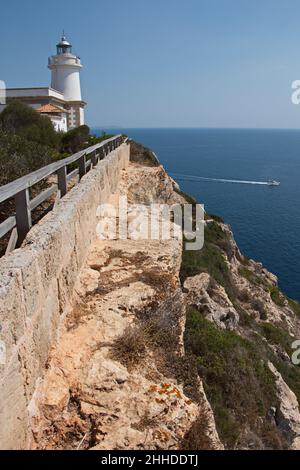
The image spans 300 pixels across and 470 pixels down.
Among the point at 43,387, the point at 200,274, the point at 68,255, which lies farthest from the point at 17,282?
the point at 200,274

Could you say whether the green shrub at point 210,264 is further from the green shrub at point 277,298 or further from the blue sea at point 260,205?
the blue sea at point 260,205

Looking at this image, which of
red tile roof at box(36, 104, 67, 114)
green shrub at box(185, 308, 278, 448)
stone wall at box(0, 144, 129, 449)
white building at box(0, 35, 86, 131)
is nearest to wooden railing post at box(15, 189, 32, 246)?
stone wall at box(0, 144, 129, 449)

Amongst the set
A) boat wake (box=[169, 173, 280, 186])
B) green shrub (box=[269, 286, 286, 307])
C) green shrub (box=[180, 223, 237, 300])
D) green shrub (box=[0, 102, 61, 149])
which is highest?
green shrub (box=[0, 102, 61, 149])

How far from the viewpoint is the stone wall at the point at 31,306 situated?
2.67m

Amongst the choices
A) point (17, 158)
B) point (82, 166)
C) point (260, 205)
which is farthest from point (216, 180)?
point (17, 158)

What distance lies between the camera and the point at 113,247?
6297 millimetres

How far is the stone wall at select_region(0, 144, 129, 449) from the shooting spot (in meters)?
2.67

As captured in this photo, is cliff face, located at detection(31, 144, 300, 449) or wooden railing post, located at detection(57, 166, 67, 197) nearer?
cliff face, located at detection(31, 144, 300, 449)

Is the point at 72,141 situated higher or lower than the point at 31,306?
higher

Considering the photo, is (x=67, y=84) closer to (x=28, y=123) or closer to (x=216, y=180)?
(x=28, y=123)

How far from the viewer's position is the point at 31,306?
3170 millimetres

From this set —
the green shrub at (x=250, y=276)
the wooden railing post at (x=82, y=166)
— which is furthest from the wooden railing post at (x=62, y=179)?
the green shrub at (x=250, y=276)

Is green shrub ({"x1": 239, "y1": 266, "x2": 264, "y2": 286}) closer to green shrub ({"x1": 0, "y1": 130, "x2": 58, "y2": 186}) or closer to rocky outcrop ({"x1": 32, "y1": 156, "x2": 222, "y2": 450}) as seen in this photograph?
green shrub ({"x1": 0, "y1": 130, "x2": 58, "y2": 186})

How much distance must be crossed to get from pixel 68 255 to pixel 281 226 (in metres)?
49.9
